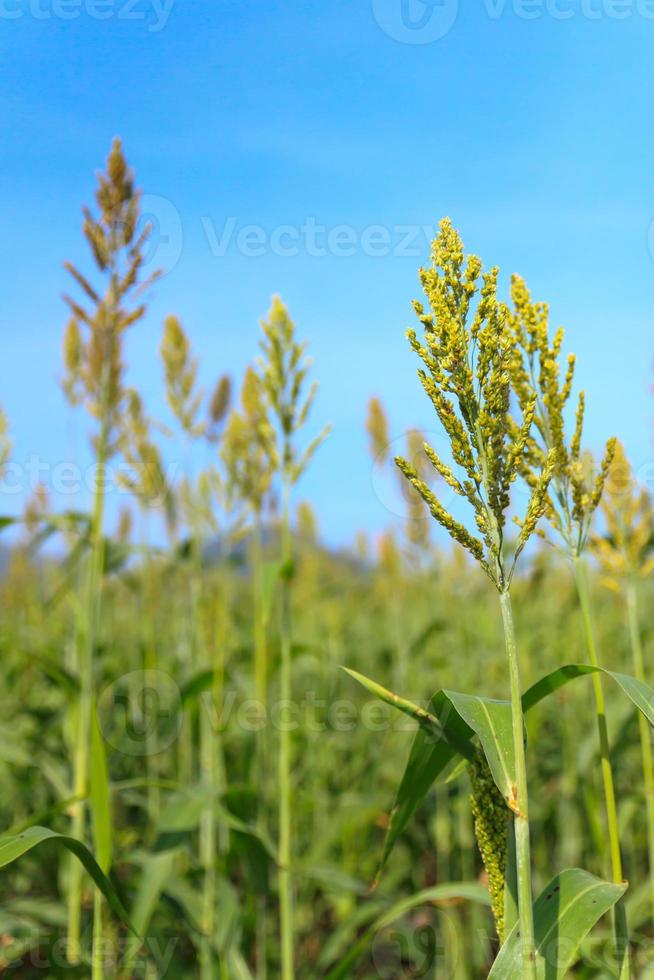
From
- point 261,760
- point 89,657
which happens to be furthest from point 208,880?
point 89,657

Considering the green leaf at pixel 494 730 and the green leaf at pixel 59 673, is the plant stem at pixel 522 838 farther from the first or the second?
the green leaf at pixel 59 673

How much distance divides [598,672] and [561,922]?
41 centimetres

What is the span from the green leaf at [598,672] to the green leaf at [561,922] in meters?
0.29

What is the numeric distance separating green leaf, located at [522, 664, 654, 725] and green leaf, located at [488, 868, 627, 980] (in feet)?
0.94

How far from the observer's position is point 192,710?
152 inches

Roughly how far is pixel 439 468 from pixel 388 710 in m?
3.82

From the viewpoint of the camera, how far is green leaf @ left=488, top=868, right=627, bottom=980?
129cm

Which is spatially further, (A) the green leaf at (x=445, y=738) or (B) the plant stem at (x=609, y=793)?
(B) the plant stem at (x=609, y=793)

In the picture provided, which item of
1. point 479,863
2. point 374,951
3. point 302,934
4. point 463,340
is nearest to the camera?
point 463,340

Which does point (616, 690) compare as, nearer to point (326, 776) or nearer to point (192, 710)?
point (326, 776)

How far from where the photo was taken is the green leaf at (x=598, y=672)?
139cm

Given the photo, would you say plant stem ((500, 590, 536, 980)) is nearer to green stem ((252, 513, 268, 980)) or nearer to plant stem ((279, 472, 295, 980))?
plant stem ((279, 472, 295, 980))

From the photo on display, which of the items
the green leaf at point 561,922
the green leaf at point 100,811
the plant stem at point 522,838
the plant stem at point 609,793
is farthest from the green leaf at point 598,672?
the green leaf at point 100,811

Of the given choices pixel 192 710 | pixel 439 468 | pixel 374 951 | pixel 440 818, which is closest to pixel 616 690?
pixel 440 818
